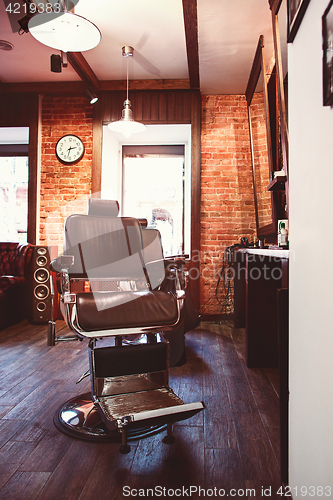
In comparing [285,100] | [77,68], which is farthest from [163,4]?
[285,100]

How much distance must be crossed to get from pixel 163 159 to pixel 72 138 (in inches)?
55.4

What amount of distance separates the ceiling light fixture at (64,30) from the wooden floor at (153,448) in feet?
7.96

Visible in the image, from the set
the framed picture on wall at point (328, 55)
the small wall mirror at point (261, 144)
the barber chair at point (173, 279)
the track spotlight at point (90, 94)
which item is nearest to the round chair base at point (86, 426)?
the barber chair at point (173, 279)

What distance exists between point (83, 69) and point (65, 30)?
62.2 inches

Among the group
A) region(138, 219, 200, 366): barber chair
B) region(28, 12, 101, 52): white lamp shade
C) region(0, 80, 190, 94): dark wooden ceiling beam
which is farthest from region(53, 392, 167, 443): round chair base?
region(0, 80, 190, 94): dark wooden ceiling beam

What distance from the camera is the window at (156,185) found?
5.12m

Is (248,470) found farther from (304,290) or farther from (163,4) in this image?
(163,4)

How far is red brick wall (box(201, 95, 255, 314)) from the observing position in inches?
170

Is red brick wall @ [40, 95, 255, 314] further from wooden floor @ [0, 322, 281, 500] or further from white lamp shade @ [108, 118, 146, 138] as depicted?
wooden floor @ [0, 322, 281, 500]

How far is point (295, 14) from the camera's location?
3.59 ft

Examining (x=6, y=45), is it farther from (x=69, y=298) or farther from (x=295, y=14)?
(x=295, y=14)

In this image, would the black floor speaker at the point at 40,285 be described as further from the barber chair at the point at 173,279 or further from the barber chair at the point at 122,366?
the barber chair at the point at 122,366

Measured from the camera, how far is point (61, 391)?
2.04 meters

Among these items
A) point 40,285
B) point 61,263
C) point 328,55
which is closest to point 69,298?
point 61,263
